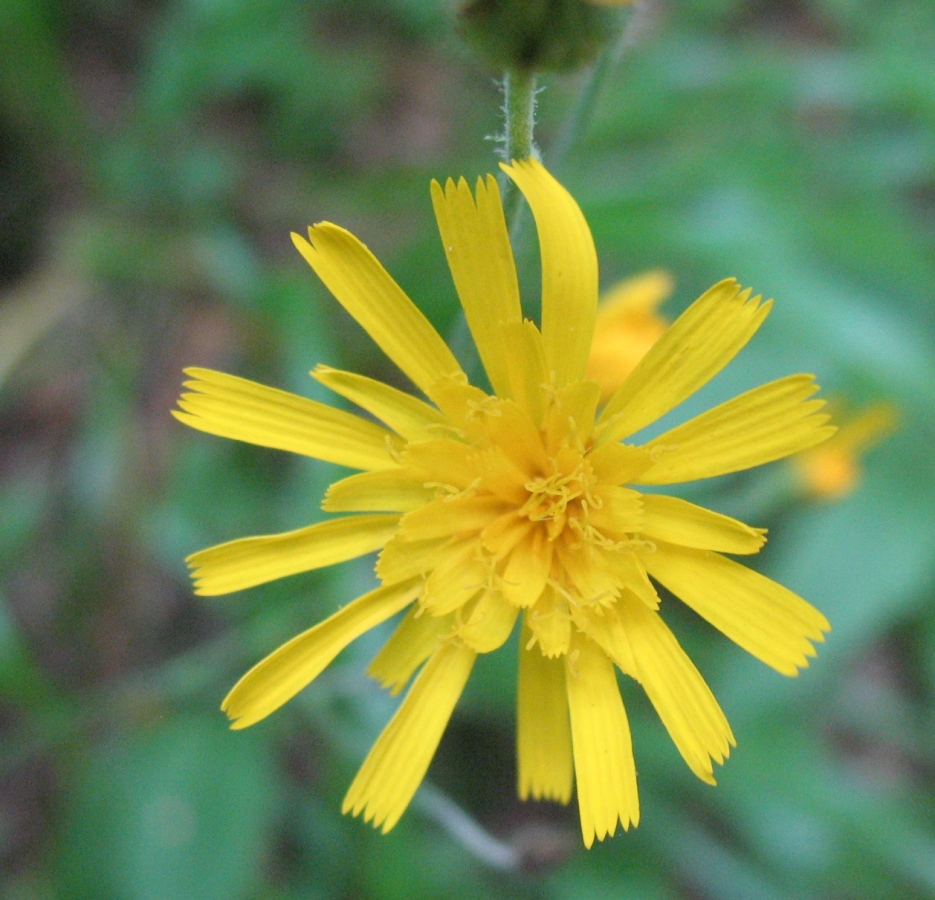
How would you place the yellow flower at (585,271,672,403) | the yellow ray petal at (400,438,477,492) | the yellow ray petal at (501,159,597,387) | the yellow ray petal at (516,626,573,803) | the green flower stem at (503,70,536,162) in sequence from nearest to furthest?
the green flower stem at (503,70,536,162), the yellow ray petal at (501,159,597,387), the yellow ray petal at (400,438,477,492), the yellow ray petal at (516,626,573,803), the yellow flower at (585,271,672,403)

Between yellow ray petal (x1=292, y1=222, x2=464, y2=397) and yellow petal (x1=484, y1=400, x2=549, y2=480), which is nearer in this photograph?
yellow ray petal (x1=292, y1=222, x2=464, y2=397)

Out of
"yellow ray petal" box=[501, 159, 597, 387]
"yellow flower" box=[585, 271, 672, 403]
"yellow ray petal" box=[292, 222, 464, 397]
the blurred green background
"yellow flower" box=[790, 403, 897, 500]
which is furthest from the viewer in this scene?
the blurred green background

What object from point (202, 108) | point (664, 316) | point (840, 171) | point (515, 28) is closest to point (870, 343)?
point (664, 316)

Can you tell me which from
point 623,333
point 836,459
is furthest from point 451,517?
point 836,459

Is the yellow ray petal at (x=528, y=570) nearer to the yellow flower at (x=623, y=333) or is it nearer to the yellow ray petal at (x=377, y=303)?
the yellow ray petal at (x=377, y=303)

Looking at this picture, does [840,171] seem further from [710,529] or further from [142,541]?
[142,541]

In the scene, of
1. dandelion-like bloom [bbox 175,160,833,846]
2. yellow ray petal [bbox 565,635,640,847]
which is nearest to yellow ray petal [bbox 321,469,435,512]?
dandelion-like bloom [bbox 175,160,833,846]

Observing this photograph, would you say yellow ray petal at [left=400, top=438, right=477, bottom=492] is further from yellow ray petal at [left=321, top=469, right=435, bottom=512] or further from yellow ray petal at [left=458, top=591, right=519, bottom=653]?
yellow ray petal at [left=458, top=591, right=519, bottom=653]
